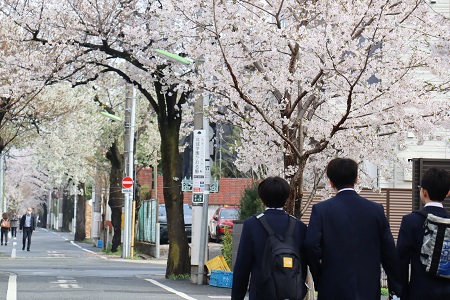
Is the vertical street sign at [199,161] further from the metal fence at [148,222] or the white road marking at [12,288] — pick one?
the metal fence at [148,222]

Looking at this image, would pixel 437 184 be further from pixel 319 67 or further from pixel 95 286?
pixel 95 286

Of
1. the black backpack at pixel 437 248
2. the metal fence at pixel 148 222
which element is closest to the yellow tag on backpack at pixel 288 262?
the black backpack at pixel 437 248

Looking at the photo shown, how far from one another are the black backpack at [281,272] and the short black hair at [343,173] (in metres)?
0.51

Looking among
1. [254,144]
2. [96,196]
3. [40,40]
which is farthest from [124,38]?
[96,196]

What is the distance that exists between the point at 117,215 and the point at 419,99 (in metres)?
30.2

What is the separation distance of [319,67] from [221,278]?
7.39 meters

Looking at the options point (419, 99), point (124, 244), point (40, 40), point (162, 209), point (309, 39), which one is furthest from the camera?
point (162, 209)

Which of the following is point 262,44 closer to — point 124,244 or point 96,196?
point 124,244

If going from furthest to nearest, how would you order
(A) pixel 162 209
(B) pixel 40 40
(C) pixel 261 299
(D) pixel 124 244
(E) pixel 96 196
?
(E) pixel 96 196 → (A) pixel 162 209 → (D) pixel 124 244 → (B) pixel 40 40 → (C) pixel 261 299

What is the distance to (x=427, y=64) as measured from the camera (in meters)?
15.4

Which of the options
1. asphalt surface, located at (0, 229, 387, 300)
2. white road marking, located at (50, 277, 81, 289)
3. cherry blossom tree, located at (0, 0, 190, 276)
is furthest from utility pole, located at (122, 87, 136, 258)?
white road marking, located at (50, 277, 81, 289)

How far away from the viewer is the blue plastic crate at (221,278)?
2059cm

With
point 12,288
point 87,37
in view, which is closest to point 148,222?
point 87,37

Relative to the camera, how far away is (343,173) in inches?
290
